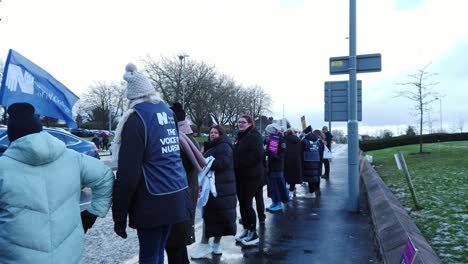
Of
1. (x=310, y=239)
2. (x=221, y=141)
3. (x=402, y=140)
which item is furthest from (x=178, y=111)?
(x=402, y=140)

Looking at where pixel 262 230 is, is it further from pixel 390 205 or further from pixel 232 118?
pixel 232 118

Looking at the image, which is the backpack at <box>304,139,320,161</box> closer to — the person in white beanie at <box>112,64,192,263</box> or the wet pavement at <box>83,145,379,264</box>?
the wet pavement at <box>83,145,379,264</box>

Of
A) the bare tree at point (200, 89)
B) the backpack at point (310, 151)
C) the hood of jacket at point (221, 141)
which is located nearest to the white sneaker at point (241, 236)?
the hood of jacket at point (221, 141)

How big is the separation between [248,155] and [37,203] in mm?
3992

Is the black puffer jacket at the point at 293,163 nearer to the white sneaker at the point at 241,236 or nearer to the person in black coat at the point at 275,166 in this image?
the person in black coat at the point at 275,166

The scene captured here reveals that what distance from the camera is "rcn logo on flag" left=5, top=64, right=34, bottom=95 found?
379cm

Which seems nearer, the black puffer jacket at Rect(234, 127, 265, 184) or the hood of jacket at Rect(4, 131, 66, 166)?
the hood of jacket at Rect(4, 131, 66, 166)

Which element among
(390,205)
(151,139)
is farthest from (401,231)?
(151,139)

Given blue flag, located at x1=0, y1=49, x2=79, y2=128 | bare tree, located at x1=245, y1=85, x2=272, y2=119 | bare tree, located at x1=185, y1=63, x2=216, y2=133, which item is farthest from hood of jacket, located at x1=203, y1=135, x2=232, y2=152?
bare tree, located at x1=245, y1=85, x2=272, y2=119

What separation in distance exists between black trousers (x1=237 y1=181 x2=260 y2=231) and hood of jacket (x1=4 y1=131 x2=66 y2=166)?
4.01m

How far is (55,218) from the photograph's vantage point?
236 cm

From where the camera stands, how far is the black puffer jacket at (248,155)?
19.9 ft

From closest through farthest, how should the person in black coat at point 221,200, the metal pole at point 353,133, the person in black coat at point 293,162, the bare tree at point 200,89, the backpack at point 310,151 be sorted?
the person in black coat at point 221,200, the metal pole at point 353,133, the person in black coat at point 293,162, the backpack at point 310,151, the bare tree at point 200,89

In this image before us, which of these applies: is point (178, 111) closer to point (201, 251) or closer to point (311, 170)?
point (201, 251)
